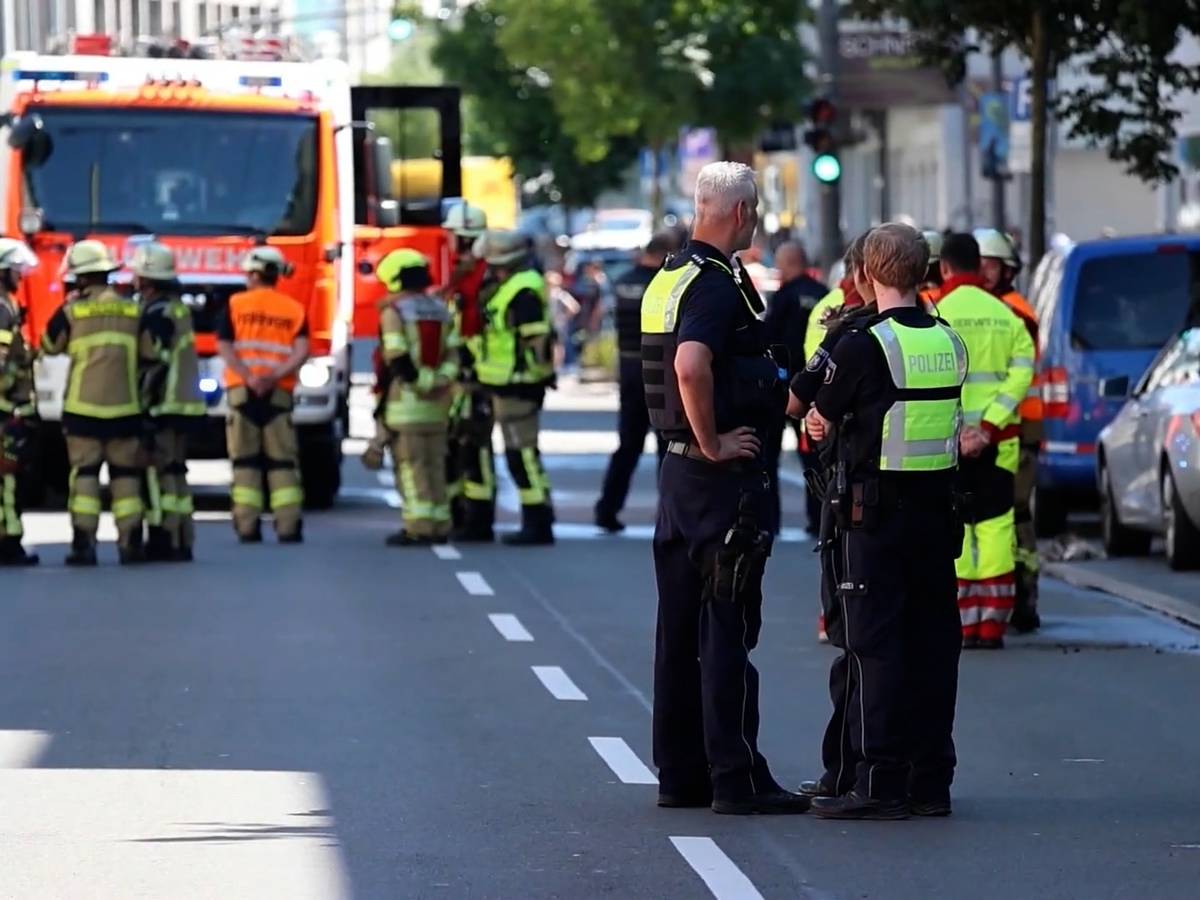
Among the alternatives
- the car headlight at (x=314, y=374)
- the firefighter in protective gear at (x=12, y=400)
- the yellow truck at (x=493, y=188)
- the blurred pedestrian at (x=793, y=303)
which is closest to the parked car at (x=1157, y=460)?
the blurred pedestrian at (x=793, y=303)

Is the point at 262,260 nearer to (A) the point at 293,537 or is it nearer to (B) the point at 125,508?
(A) the point at 293,537

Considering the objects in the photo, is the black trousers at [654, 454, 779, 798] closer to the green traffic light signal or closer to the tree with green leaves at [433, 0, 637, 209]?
the green traffic light signal

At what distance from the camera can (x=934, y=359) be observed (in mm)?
8914

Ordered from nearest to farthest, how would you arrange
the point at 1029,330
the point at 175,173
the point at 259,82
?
1. the point at 1029,330
2. the point at 175,173
3. the point at 259,82

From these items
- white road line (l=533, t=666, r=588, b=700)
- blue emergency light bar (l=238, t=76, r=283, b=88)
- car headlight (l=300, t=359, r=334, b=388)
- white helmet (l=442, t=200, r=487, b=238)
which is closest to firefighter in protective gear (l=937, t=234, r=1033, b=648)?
white road line (l=533, t=666, r=588, b=700)

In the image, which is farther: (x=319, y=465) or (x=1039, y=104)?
(x=1039, y=104)

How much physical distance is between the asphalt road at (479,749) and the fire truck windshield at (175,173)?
4.77 metres

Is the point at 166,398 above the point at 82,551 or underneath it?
above

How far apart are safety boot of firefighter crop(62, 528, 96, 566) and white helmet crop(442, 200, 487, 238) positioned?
3271mm

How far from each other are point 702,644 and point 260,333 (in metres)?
10.3

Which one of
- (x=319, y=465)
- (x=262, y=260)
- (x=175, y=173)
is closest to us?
(x=262, y=260)

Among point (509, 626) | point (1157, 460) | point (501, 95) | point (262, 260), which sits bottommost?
point (509, 626)

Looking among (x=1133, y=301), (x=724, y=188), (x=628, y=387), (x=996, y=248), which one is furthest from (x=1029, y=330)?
(x=1133, y=301)

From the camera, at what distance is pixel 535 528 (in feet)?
61.8
